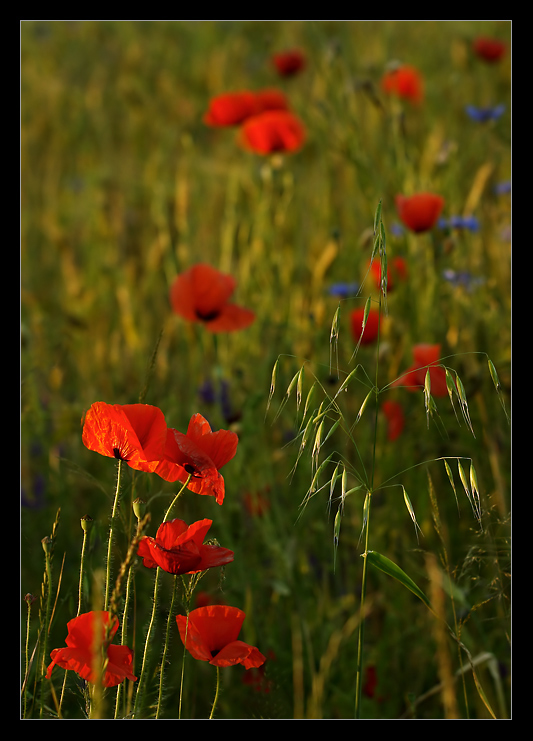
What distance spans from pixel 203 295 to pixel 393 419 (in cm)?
46

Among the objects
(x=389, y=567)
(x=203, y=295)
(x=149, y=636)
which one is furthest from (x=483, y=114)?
(x=149, y=636)

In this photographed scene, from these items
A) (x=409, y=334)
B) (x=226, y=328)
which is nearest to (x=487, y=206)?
(x=409, y=334)

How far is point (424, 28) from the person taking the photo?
302 cm

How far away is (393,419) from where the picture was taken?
1.37 meters

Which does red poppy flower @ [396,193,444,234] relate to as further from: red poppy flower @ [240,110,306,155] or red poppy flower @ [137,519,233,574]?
red poppy flower @ [137,519,233,574]

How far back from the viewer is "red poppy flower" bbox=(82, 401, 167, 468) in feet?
2.22

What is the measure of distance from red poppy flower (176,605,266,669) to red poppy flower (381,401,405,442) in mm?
724

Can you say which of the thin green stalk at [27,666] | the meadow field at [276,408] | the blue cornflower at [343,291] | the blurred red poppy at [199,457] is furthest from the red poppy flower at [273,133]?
the thin green stalk at [27,666]

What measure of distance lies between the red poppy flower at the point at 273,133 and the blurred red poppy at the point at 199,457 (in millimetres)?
1092

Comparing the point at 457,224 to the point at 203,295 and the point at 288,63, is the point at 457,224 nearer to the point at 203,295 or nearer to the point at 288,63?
the point at 203,295

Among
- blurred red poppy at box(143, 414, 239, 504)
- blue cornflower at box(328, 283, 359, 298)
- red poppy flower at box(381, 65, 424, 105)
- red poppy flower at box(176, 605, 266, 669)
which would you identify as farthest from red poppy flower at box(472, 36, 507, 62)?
red poppy flower at box(176, 605, 266, 669)

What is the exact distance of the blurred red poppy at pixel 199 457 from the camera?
652 millimetres

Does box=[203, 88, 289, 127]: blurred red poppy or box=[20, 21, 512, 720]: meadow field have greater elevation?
box=[203, 88, 289, 127]: blurred red poppy

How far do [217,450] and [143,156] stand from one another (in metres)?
2.38
